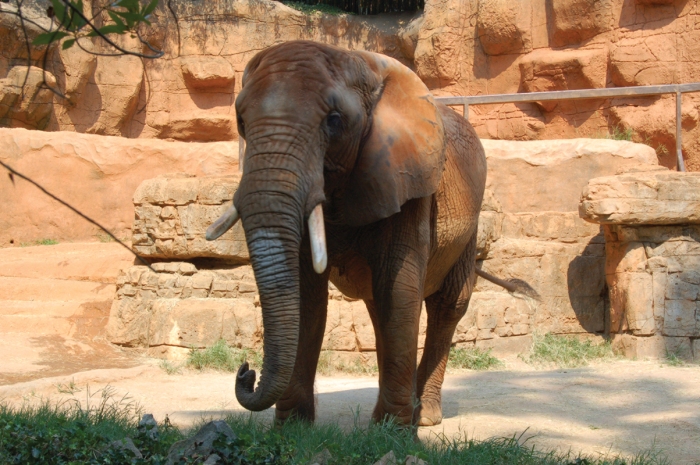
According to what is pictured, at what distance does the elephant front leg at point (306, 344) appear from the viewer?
15.7 ft

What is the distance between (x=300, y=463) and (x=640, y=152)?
30.6 feet

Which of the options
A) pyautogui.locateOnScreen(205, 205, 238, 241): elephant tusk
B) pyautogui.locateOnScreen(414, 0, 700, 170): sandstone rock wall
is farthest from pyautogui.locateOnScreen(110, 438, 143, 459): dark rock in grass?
pyautogui.locateOnScreen(414, 0, 700, 170): sandstone rock wall

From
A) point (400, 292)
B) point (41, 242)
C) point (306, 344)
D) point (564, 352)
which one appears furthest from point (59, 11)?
point (41, 242)

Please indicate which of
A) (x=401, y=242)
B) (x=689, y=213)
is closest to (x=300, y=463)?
(x=401, y=242)

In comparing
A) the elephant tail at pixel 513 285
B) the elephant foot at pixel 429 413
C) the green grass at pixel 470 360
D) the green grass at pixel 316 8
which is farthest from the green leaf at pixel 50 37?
the green grass at pixel 316 8

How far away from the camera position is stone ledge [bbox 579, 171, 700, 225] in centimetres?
923

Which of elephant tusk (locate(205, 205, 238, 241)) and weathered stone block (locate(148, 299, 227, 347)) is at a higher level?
elephant tusk (locate(205, 205, 238, 241))

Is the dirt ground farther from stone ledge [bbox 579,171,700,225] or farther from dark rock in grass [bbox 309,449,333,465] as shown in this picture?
stone ledge [bbox 579,171,700,225]

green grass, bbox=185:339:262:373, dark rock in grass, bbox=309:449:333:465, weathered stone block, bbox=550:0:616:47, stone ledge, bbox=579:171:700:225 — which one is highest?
weathered stone block, bbox=550:0:616:47

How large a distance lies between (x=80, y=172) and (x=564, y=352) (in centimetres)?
821

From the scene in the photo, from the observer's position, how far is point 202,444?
12.2 ft

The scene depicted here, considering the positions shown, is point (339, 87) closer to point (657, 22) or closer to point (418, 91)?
point (418, 91)

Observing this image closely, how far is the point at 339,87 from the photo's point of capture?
13.4 feet

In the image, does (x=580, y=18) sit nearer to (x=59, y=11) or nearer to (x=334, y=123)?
(x=334, y=123)
